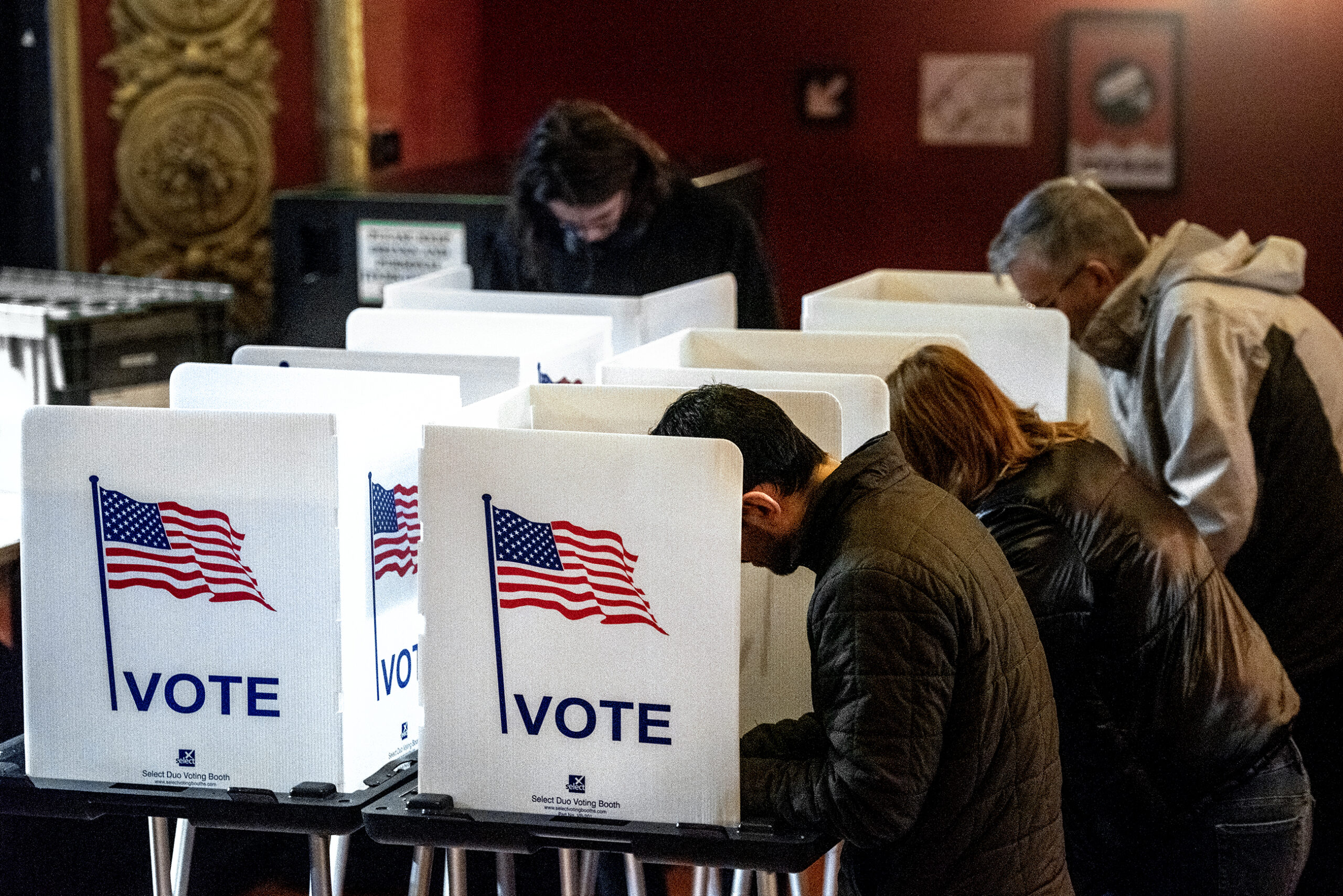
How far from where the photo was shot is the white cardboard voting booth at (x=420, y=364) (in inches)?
87.8

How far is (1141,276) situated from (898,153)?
338 centimetres

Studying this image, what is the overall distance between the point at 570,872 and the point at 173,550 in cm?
59

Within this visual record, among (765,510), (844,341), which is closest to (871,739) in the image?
(765,510)

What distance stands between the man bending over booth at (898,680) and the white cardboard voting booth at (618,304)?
3.51 feet

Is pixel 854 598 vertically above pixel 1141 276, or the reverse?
pixel 1141 276

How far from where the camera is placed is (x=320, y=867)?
1.80 m

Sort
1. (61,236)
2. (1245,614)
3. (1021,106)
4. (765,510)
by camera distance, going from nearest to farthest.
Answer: (765,510) → (1245,614) → (61,236) → (1021,106)

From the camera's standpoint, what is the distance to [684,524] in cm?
161

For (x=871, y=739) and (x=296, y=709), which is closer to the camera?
(x=871, y=739)

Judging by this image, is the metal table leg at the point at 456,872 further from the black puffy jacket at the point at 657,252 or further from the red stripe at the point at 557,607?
the black puffy jacket at the point at 657,252

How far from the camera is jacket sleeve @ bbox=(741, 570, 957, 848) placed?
4.96 ft

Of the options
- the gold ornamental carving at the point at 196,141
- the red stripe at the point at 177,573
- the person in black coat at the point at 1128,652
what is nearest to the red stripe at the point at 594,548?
the red stripe at the point at 177,573

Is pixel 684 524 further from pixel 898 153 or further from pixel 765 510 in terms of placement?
pixel 898 153

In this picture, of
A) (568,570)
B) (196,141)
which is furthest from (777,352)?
(196,141)
